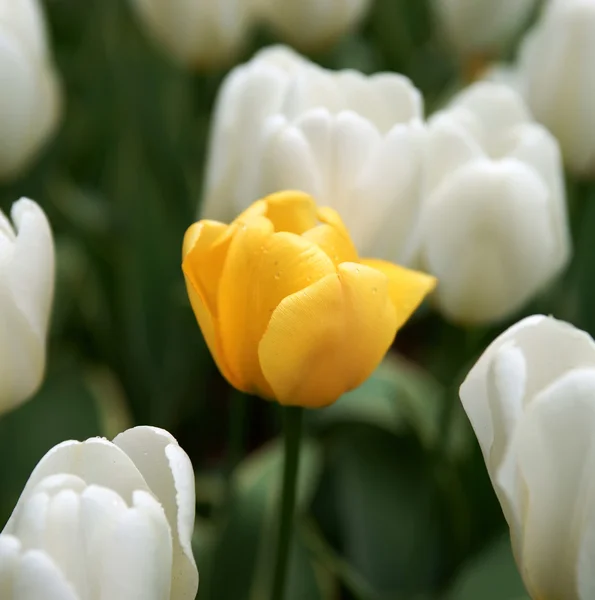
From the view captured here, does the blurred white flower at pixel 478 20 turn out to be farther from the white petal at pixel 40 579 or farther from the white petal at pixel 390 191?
the white petal at pixel 40 579

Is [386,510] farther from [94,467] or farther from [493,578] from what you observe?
[94,467]

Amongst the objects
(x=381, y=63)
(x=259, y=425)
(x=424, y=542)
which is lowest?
(x=259, y=425)

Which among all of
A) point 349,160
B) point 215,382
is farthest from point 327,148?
point 215,382

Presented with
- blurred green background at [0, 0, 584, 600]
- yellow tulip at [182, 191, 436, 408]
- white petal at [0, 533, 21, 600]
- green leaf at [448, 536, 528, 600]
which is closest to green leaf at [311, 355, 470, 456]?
blurred green background at [0, 0, 584, 600]

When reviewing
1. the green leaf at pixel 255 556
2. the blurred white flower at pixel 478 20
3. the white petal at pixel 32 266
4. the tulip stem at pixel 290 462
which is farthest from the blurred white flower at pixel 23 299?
the blurred white flower at pixel 478 20

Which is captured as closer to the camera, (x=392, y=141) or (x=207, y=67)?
(x=392, y=141)

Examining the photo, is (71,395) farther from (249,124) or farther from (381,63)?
(381,63)

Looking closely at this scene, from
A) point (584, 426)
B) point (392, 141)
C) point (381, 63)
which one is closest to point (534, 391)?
point (584, 426)

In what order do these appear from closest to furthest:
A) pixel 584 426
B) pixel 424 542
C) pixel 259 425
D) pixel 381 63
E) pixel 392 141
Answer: pixel 584 426, pixel 392 141, pixel 424 542, pixel 259 425, pixel 381 63
